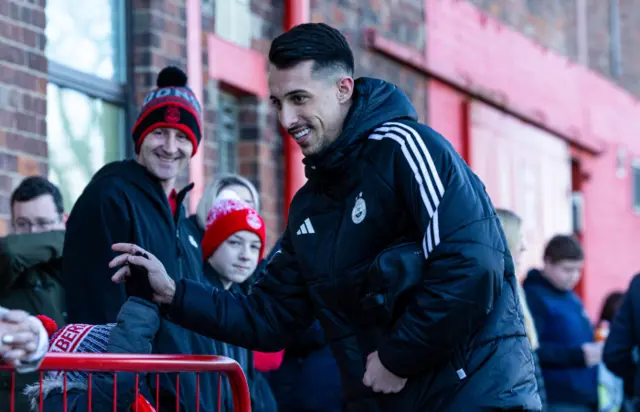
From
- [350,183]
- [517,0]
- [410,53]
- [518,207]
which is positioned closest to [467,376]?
[350,183]

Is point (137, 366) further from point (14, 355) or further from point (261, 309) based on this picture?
point (14, 355)

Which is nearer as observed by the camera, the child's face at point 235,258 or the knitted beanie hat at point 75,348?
the knitted beanie hat at point 75,348

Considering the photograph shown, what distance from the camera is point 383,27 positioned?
11.0 meters

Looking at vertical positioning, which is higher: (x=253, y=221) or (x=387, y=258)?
(x=253, y=221)

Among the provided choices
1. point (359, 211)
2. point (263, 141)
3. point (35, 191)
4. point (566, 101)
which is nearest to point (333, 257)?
point (359, 211)

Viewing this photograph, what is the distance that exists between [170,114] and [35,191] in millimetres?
823

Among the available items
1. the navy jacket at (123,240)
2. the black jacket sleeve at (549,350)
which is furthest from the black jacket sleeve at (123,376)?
the black jacket sleeve at (549,350)

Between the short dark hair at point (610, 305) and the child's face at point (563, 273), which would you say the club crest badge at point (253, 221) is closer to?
the child's face at point (563, 273)

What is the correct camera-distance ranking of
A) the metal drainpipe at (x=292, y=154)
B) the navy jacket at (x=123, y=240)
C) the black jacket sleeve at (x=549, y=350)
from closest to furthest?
the navy jacket at (x=123, y=240) → the black jacket sleeve at (x=549, y=350) → the metal drainpipe at (x=292, y=154)

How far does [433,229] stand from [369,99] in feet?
1.68

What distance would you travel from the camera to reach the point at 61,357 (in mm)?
3727

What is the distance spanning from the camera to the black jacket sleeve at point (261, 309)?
4305 millimetres

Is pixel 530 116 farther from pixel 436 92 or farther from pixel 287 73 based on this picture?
pixel 287 73

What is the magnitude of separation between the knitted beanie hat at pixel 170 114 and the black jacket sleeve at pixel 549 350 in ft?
11.6
